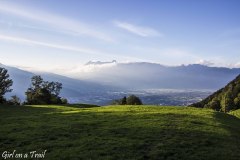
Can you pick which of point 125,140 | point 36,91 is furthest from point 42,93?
point 125,140

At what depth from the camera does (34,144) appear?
92.7ft

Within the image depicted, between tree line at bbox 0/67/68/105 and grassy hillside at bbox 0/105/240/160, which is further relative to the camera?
tree line at bbox 0/67/68/105

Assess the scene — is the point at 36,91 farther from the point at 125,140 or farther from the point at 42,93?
the point at 125,140

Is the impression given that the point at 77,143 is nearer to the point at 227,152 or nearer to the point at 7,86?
the point at 227,152

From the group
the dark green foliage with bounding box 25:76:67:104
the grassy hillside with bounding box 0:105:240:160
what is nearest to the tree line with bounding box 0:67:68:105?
the dark green foliage with bounding box 25:76:67:104

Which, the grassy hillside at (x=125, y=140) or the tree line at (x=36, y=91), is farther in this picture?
the tree line at (x=36, y=91)

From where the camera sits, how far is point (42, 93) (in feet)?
416

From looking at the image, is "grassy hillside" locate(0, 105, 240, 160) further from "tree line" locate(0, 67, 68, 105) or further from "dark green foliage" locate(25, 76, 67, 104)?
"dark green foliage" locate(25, 76, 67, 104)

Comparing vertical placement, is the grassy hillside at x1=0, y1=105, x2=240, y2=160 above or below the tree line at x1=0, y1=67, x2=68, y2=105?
below

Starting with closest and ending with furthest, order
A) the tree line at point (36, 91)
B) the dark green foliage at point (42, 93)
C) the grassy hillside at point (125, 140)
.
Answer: the grassy hillside at point (125, 140) < the tree line at point (36, 91) < the dark green foliage at point (42, 93)

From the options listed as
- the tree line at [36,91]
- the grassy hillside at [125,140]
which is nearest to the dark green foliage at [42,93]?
the tree line at [36,91]

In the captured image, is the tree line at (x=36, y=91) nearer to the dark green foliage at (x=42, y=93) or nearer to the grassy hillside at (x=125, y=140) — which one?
the dark green foliage at (x=42, y=93)

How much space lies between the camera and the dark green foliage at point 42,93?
125012mm

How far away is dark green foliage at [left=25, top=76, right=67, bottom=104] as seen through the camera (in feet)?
410
